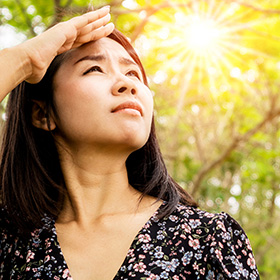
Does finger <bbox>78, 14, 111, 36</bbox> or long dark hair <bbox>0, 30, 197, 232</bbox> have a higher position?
finger <bbox>78, 14, 111, 36</bbox>

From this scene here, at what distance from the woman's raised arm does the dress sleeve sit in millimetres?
863

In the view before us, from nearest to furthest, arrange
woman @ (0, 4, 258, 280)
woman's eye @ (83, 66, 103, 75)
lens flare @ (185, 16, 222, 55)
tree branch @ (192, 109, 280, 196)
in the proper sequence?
1. woman @ (0, 4, 258, 280)
2. woman's eye @ (83, 66, 103, 75)
3. lens flare @ (185, 16, 222, 55)
4. tree branch @ (192, 109, 280, 196)

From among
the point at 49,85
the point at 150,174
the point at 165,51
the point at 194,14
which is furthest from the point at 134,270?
the point at 165,51

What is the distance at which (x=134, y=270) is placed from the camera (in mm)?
1416

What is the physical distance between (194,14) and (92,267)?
3585mm

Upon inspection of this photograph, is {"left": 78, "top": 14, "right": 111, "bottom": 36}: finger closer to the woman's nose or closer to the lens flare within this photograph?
the woman's nose

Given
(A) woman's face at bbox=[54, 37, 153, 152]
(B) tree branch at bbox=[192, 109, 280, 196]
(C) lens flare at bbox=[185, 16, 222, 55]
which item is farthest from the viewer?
(B) tree branch at bbox=[192, 109, 280, 196]

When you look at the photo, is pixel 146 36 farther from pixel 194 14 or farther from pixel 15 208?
pixel 15 208

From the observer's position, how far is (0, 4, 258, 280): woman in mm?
1443

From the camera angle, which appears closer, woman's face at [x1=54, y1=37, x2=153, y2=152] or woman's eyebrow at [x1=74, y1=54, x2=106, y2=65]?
woman's face at [x1=54, y1=37, x2=153, y2=152]

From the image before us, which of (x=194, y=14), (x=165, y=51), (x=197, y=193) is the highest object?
(x=194, y=14)

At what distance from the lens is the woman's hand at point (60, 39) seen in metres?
1.48

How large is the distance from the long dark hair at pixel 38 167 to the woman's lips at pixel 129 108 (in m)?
0.34

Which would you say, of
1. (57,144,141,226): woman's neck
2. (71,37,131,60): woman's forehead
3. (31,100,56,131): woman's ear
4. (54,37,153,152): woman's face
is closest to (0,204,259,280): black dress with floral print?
(57,144,141,226): woman's neck
